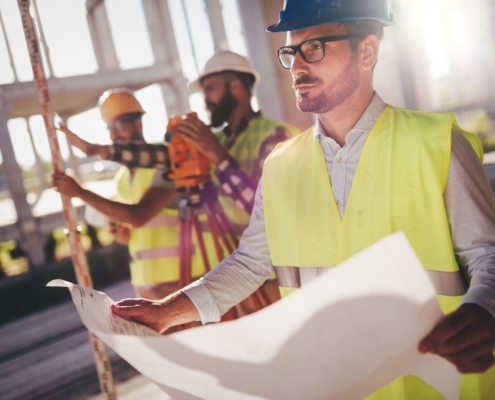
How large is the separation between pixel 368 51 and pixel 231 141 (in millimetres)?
1364

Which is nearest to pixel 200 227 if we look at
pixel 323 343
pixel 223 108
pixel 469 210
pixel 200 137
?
pixel 200 137

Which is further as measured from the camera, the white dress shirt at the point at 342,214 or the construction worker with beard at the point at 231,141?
the construction worker with beard at the point at 231,141

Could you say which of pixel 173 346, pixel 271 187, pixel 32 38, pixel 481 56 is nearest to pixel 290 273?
pixel 271 187

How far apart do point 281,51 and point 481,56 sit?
23.8 metres

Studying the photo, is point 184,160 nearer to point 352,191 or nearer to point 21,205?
point 352,191

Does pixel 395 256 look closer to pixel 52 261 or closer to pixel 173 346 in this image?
pixel 173 346

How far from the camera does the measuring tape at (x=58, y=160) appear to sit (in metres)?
1.32

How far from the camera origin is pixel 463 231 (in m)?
1.00

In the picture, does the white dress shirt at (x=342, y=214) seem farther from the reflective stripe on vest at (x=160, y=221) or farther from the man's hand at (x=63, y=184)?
the reflective stripe on vest at (x=160, y=221)

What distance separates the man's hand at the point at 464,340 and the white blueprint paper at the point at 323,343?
0.02 m

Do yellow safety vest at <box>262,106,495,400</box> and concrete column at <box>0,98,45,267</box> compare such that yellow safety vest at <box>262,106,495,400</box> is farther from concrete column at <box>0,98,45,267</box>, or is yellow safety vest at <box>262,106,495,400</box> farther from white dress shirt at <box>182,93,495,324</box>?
concrete column at <box>0,98,45,267</box>

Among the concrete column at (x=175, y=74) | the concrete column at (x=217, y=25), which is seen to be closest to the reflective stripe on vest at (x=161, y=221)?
the concrete column at (x=217, y=25)

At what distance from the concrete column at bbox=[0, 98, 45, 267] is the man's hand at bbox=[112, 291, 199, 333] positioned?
873 cm

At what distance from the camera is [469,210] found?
99 centimetres
